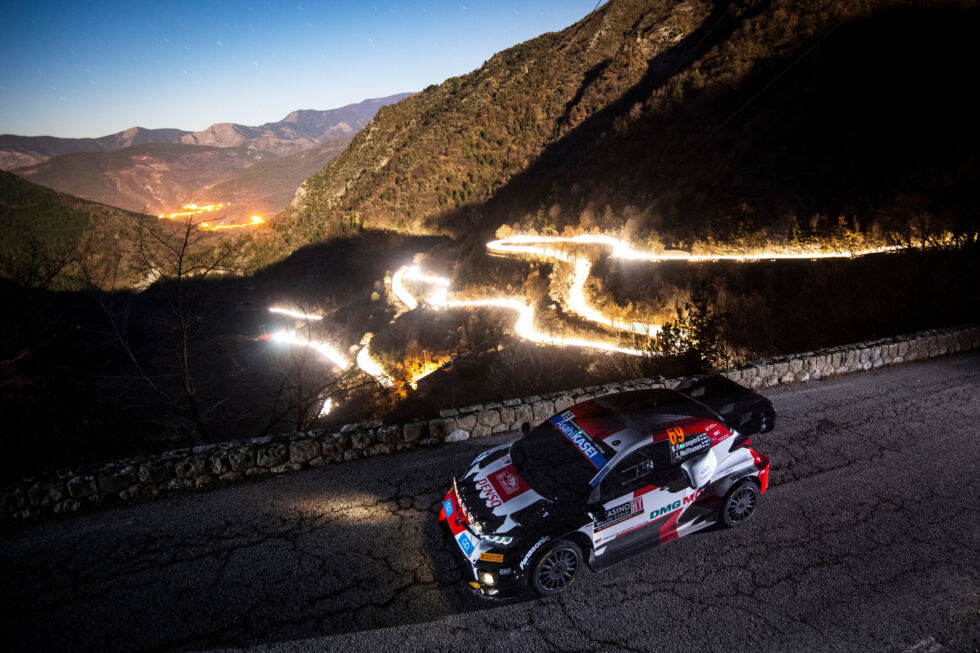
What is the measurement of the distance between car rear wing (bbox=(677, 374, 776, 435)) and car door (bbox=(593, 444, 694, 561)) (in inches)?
120

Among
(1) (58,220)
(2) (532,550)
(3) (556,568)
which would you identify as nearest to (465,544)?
(2) (532,550)

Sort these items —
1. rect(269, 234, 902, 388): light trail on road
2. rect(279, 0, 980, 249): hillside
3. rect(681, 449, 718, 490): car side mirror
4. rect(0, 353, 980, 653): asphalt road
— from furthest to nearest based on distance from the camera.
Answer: rect(279, 0, 980, 249): hillside → rect(269, 234, 902, 388): light trail on road → rect(681, 449, 718, 490): car side mirror → rect(0, 353, 980, 653): asphalt road

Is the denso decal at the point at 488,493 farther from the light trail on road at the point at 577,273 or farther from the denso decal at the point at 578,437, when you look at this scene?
the light trail on road at the point at 577,273

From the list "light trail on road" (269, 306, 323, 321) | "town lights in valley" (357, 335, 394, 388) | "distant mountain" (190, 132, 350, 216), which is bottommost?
"town lights in valley" (357, 335, 394, 388)

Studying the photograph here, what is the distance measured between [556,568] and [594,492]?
925 mm

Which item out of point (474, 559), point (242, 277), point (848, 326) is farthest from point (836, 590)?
point (242, 277)

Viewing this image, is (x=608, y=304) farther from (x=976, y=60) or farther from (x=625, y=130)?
(x=976, y=60)

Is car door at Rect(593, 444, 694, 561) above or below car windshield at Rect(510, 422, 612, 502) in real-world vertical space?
below

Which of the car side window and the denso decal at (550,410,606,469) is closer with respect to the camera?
the car side window

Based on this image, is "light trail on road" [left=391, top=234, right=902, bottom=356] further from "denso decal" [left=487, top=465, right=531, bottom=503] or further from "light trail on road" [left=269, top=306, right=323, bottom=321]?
"light trail on road" [left=269, top=306, right=323, bottom=321]

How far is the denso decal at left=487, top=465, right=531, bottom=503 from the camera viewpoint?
4668 millimetres

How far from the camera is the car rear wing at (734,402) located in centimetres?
765

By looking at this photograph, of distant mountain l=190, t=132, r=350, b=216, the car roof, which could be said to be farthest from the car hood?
distant mountain l=190, t=132, r=350, b=216

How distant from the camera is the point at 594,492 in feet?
14.6
